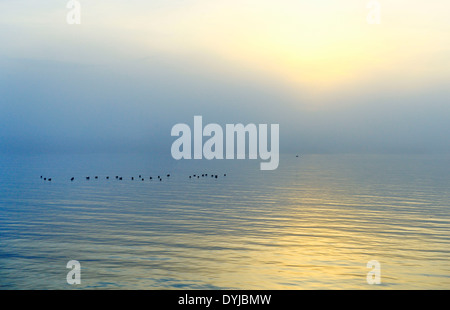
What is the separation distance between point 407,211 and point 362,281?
3319 centimetres

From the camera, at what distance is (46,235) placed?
39312mm

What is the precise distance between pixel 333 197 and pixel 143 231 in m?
40.4

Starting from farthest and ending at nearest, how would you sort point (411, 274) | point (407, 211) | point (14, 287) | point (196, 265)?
point (407, 211) < point (196, 265) < point (411, 274) < point (14, 287)

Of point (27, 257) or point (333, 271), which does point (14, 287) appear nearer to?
point (27, 257)

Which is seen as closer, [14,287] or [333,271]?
[14,287]

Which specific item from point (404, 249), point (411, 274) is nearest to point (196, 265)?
point (411, 274)

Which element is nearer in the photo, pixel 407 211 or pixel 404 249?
pixel 404 249

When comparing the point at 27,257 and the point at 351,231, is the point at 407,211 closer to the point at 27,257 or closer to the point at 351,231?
the point at 351,231
